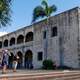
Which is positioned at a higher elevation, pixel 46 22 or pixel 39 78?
pixel 46 22

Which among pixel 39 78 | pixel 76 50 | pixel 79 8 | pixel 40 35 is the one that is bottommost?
pixel 39 78

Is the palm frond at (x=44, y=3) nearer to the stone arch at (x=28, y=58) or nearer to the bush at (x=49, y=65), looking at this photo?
the bush at (x=49, y=65)

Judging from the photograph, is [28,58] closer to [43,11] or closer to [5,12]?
[43,11]

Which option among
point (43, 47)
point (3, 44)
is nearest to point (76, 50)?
point (43, 47)

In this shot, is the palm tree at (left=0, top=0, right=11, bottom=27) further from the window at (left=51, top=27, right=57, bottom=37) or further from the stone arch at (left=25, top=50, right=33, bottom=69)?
the stone arch at (left=25, top=50, right=33, bottom=69)

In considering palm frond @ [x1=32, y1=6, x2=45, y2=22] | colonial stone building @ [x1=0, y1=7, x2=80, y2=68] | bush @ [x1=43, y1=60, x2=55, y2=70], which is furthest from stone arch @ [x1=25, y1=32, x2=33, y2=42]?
bush @ [x1=43, y1=60, x2=55, y2=70]

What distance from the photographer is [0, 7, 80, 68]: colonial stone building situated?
2698cm

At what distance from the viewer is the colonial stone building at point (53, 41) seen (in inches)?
1062

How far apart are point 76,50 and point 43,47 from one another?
650cm

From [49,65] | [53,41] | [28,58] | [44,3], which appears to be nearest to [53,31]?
[53,41]

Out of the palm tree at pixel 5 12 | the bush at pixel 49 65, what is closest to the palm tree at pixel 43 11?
the bush at pixel 49 65

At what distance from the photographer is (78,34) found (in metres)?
26.5

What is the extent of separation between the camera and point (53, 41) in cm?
2998

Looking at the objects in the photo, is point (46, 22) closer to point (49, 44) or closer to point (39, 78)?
point (49, 44)
